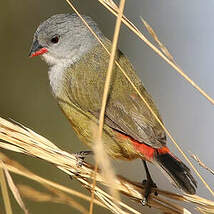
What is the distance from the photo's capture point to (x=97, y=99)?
3451 millimetres

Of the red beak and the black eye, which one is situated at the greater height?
the black eye

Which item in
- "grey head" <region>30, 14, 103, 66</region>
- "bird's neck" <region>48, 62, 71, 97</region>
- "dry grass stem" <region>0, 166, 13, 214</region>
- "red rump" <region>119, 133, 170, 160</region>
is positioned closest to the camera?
"dry grass stem" <region>0, 166, 13, 214</region>

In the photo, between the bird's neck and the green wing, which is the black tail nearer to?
the green wing

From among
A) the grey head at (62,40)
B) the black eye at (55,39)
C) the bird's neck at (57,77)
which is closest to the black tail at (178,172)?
the bird's neck at (57,77)

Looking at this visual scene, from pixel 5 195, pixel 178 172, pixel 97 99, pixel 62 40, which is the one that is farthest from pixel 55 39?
pixel 5 195

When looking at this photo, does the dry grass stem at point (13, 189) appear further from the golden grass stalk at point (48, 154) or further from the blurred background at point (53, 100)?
the blurred background at point (53, 100)

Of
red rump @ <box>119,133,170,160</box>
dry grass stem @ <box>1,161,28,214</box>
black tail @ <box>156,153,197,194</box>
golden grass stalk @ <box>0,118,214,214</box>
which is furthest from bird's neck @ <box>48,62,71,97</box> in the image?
dry grass stem @ <box>1,161,28,214</box>

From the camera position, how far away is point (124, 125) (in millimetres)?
3266

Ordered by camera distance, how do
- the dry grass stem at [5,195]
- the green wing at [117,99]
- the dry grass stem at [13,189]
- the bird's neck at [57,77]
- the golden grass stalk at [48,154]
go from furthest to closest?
1. the bird's neck at [57,77]
2. the green wing at [117,99]
3. the golden grass stalk at [48,154]
4. the dry grass stem at [13,189]
5. the dry grass stem at [5,195]

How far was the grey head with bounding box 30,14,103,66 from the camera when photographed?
3770 mm

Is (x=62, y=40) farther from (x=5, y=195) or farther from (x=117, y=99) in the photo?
(x=5, y=195)

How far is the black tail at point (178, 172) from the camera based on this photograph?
2.88 m

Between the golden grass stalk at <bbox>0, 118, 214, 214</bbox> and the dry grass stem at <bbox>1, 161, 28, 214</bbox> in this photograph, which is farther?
the golden grass stalk at <bbox>0, 118, 214, 214</bbox>

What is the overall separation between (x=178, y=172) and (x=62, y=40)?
1420mm
